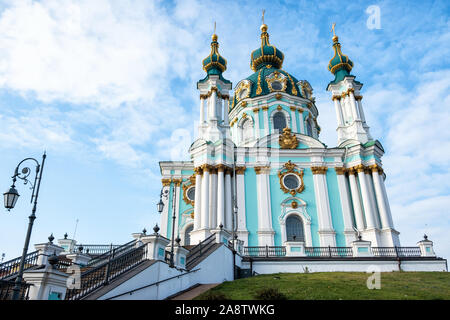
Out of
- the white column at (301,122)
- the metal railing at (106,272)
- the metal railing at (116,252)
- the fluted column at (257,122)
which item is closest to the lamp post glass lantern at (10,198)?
the metal railing at (106,272)

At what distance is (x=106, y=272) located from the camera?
10086mm

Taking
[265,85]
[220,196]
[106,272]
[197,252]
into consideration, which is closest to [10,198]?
[106,272]

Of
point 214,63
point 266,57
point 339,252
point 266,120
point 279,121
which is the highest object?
point 266,57

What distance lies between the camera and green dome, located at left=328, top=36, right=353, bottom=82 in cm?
3388

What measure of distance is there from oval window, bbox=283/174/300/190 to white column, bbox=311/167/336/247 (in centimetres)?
136

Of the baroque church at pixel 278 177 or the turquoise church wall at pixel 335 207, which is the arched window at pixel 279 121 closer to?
the baroque church at pixel 278 177

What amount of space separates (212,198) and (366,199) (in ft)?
36.9

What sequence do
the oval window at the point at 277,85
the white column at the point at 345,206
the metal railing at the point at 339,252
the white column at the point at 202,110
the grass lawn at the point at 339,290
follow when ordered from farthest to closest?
the oval window at the point at 277,85
the white column at the point at 202,110
the white column at the point at 345,206
the metal railing at the point at 339,252
the grass lawn at the point at 339,290

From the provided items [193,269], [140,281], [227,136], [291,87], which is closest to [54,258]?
[140,281]

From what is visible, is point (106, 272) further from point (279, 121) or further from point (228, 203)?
point (279, 121)

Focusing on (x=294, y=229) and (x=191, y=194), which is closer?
(x=294, y=229)

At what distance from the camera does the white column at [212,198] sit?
83.4 ft

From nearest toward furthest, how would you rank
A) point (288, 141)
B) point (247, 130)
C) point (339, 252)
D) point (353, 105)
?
point (339, 252) < point (288, 141) < point (353, 105) < point (247, 130)

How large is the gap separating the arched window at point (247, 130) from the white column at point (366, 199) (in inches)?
391
